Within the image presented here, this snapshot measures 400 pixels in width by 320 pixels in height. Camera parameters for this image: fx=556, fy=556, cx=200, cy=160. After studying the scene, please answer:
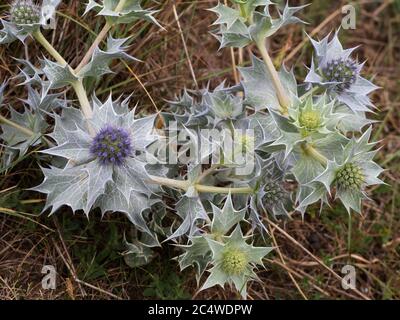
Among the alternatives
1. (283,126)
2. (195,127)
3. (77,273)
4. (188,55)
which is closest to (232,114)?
(195,127)

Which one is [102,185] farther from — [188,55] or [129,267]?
[188,55]

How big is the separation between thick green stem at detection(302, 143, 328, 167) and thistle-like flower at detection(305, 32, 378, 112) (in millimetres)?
183

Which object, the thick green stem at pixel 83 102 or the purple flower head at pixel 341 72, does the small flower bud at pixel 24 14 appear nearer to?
the thick green stem at pixel 83 102

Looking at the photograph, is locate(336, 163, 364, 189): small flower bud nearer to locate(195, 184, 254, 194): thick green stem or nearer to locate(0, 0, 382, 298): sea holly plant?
locate(0, 0, 382, 298): sea holly plant

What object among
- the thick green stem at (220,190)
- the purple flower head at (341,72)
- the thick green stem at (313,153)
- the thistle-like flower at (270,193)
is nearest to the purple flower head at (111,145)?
the thick green stem at (220,190)

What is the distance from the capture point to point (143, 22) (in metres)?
2.17

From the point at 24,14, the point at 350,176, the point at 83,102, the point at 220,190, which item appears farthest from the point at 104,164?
the point at 350,176

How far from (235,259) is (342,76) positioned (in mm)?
637

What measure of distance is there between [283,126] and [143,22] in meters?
0.88

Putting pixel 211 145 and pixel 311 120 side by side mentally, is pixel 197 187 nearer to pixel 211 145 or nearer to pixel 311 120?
pixel 211 145

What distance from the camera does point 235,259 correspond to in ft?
5.14

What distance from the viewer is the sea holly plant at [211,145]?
1.50 metres

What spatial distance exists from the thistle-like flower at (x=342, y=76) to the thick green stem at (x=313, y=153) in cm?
18

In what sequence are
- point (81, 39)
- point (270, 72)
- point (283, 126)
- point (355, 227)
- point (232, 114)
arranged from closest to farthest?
point (283, 126), point (270, 72), point (232, 114), point (81, 39), point (355, 227)
